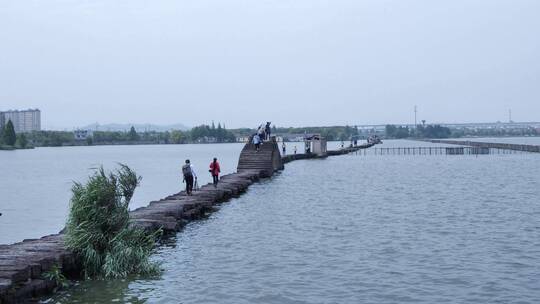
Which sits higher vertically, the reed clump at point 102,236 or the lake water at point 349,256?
the reed clump at point 102,236

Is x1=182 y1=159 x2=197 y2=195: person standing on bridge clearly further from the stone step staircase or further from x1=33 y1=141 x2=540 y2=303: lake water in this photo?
the stone step staircase

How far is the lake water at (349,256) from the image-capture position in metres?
16.5

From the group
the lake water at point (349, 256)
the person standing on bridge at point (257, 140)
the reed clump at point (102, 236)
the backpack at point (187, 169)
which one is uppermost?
the person standing on bridge at point (257, 140)

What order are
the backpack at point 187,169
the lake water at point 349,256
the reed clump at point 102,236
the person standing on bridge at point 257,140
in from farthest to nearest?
the person standing on bridge at point 257,140 → the backpack at point 187,169 → the reed clump at point 102,236 → the lake water at point 349,256

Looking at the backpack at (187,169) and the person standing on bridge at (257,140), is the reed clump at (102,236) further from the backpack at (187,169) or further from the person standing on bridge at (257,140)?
the person standing on bridge at (257,140)

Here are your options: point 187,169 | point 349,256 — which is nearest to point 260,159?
point 187,169

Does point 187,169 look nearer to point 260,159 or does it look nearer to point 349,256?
point 349,256

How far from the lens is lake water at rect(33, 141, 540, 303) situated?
16500 mm

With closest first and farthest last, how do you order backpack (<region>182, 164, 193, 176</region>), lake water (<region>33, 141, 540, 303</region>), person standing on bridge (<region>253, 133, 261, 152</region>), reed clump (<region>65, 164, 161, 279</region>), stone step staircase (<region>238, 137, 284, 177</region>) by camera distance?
lake water (<region>33, 141, 540, 303</region>) → reed clump (<region>65, 164, 161, 279</region>) → backpack (<region>182, 164, 193, 176</region>) → stone step staircase (<region>238, 137, 284, 177</region>) → person standing on bridge (<region>253, 133, 261, 152</region>)

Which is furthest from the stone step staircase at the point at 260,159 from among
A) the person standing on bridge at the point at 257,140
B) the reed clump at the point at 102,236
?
the reed clump at the point at 102,236

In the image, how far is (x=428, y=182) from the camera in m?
56.4

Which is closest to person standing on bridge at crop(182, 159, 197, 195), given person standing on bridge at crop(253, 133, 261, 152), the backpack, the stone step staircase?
the backpack

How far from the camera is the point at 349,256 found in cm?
2119

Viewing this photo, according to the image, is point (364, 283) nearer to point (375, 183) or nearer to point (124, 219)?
point (124, 219)
